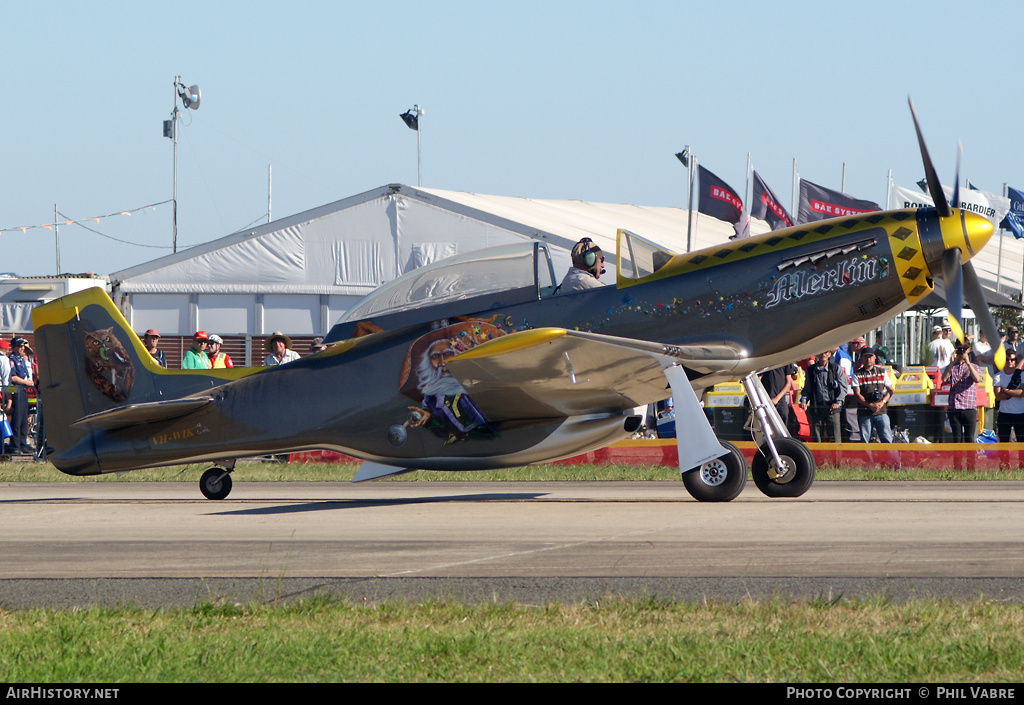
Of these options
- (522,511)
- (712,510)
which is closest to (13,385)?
(522,511)

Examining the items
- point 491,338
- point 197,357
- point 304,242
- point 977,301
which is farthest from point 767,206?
point 491,338

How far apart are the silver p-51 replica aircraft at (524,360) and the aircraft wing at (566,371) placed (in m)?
0.02

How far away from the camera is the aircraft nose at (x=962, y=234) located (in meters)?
9.29

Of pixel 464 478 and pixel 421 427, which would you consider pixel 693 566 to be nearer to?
pixel 421 427

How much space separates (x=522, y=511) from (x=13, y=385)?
452 inches

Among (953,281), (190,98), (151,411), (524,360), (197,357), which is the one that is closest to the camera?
(953,281)

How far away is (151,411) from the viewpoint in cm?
1105

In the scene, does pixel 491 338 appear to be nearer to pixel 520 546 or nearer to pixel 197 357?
pixel 520 546

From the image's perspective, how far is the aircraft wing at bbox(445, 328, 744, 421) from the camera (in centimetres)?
912

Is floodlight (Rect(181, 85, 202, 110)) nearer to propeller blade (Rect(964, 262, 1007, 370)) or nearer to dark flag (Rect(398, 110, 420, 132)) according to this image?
dark flag (Rect(398, 110, 420, 132))

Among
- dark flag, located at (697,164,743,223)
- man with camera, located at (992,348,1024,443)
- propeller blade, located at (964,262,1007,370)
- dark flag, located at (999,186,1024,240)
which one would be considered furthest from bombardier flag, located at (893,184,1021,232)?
propeller blade, located at (964,262,1007,370)

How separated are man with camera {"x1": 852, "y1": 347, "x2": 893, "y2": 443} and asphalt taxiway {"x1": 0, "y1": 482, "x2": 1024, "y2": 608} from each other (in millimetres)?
4023

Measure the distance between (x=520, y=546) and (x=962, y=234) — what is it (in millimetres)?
4611

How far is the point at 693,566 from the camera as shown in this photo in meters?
6.63
